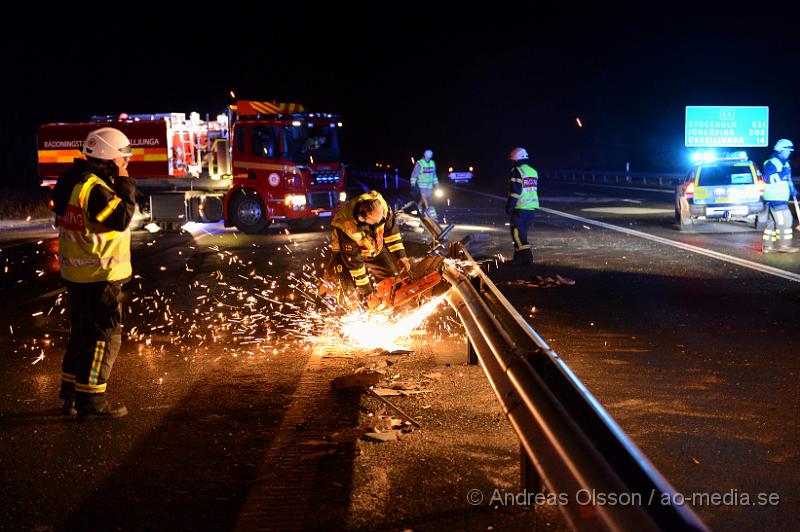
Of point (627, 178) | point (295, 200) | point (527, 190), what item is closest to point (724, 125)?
point (627, 178)

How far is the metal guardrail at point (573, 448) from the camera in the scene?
265 cm

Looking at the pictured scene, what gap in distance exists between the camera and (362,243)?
8.35m

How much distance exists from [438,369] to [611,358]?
61.0 inches

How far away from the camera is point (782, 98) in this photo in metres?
71.7

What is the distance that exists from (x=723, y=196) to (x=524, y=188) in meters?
8.20

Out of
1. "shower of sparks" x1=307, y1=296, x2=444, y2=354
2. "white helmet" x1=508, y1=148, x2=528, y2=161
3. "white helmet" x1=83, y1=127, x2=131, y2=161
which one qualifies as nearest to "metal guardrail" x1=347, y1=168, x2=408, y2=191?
"white helmet" x1=508, y1=148, x2=528, y2=161

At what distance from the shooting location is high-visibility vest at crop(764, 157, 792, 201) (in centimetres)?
1513

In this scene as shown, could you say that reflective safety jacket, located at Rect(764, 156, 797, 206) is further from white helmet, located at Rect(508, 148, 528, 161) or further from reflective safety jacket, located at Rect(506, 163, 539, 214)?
white helmet, located at Rect(508, 148, 528, 161)

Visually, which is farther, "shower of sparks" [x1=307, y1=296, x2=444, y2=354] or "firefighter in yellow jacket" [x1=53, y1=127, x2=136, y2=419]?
"shower of sparks" [x1=307, y1=296, x2=444, y2=354]

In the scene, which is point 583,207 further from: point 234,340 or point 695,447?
point 695,447

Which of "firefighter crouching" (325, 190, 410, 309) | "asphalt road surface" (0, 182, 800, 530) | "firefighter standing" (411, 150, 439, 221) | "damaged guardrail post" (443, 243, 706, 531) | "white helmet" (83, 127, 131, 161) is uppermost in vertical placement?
"white helmet" (83, 127, 131, 161)

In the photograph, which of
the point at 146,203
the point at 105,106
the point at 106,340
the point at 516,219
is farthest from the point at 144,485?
the point at 105,106

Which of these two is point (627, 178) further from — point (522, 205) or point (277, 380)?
point (277, 380)

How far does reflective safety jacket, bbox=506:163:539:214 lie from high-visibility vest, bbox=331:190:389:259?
21.0 ft
